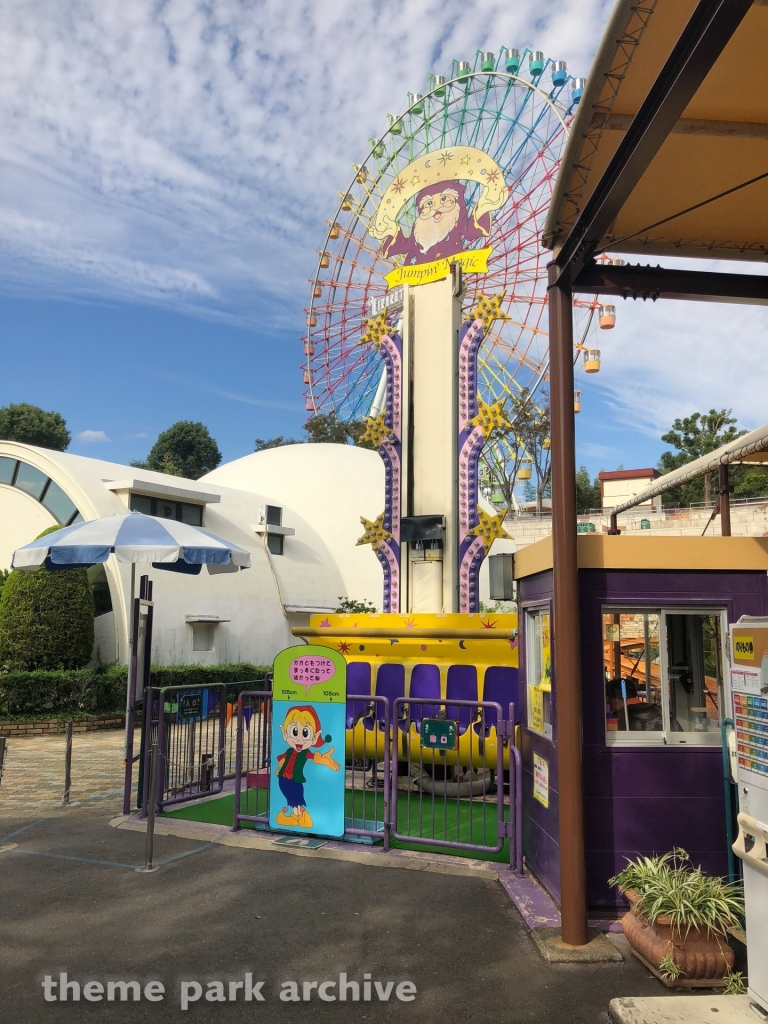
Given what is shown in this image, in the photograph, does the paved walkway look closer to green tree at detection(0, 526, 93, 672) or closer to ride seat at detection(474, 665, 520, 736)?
green tree at detection(0, 526, 93, 672)

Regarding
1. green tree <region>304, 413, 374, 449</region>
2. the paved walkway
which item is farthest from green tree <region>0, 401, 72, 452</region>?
the paved walkway

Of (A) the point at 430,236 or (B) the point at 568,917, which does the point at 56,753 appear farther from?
(A) the point at 430,236

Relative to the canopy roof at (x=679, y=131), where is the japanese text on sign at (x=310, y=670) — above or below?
below

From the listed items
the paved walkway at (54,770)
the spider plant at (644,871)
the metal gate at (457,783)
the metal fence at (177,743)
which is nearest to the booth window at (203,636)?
the paved walkway at (54,770)

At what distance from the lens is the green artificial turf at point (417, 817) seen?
6855mm

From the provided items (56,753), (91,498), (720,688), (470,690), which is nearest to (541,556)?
(720,688)

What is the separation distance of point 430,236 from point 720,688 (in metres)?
12.9

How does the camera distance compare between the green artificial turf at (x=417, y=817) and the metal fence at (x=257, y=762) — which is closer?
the green artificial turf at (x=417, y=817)

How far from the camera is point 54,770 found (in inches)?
448

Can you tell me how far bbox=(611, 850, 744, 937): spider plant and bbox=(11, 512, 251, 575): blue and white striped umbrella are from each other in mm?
5457

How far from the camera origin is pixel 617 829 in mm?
5168

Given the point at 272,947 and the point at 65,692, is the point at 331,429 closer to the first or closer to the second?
the point at 65,692

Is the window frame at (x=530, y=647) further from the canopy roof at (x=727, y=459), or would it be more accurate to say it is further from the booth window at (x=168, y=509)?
the booth window at (x=168, y=509)

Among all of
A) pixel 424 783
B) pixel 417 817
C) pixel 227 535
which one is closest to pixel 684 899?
pixel 417 817
